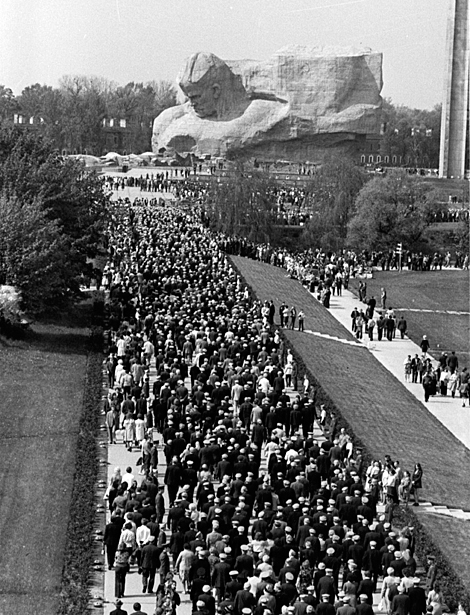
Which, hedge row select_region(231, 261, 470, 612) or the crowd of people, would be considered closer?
the crowd of people

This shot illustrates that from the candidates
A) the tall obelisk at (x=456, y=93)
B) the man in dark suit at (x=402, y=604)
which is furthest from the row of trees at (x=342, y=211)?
the man in dark suit at (x=402, y=604)

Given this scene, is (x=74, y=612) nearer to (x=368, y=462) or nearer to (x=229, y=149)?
(x=368, y=462)

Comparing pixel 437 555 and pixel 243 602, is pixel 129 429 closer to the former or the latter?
pixel 437 555

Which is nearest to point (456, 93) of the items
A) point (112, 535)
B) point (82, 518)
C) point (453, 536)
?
point (453, 536)

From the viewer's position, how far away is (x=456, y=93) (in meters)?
102

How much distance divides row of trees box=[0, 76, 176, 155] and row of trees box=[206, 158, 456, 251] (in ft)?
130

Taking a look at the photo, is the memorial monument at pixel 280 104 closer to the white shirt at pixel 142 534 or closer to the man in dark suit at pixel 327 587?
the white shirt at pixel 142 534

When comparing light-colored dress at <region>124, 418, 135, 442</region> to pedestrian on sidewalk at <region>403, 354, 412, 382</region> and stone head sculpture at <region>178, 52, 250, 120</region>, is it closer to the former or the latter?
pedestrian on sidewalk at <region>403, 354, 412, 382</region>

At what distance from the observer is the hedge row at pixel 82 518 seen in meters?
19.0

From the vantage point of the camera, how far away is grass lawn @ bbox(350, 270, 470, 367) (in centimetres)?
4515

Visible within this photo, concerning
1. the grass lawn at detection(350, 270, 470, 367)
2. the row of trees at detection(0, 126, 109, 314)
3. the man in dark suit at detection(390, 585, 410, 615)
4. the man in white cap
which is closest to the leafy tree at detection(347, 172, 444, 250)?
the grass lawn at detection(350, 270, 470, 367)

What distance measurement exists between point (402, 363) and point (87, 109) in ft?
311

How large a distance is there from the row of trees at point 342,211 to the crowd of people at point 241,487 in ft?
106

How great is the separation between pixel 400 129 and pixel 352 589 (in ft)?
388
